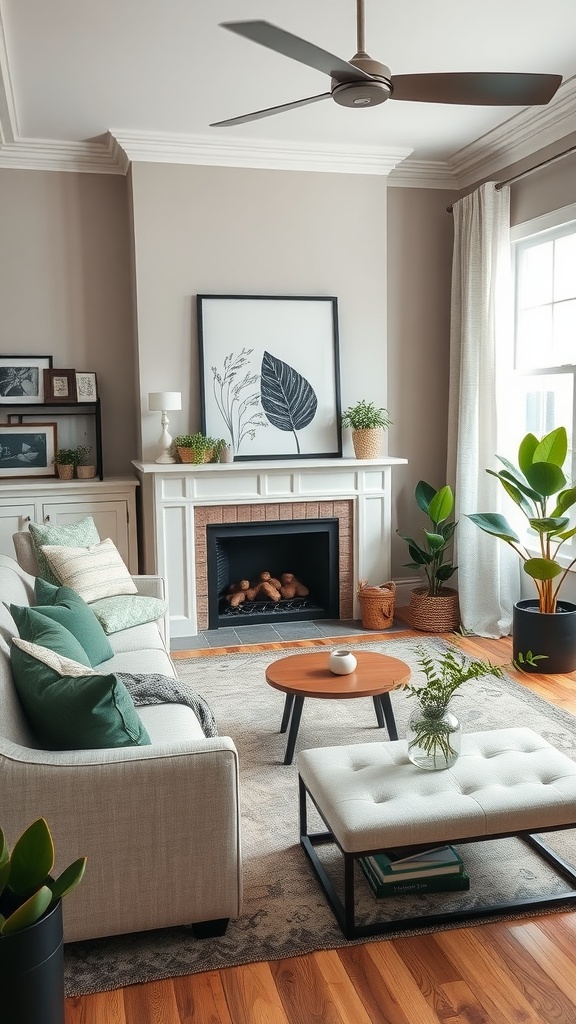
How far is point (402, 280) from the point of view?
5793 mm

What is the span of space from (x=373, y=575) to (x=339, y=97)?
350 cm

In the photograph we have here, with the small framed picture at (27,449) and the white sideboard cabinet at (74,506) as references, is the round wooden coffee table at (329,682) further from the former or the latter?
the small framed picture at (27,449)

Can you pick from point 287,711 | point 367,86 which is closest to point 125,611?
point 287,711

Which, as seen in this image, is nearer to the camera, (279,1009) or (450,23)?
(279,1009)

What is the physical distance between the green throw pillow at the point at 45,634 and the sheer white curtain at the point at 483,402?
3105 mm

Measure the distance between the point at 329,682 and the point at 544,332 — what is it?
2.85 m

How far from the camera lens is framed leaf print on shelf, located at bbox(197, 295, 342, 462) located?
5273mm

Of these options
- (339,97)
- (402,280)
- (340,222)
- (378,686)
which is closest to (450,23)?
(339,97)

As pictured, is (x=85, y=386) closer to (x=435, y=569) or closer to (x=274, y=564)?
(x=274, y=564)

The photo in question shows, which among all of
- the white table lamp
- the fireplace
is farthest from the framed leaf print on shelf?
the fireplace

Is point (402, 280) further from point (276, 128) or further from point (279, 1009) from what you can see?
point (279, 1009)

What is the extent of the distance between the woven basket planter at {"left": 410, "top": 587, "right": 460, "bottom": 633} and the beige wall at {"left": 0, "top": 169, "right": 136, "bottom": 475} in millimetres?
2212

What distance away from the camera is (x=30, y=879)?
1488mm

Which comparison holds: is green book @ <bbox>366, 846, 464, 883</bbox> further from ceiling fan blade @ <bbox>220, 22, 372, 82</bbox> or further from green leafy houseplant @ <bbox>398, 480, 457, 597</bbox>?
green leafy houseplant @ <bbox>398, 480, 457, 597</bbox>
